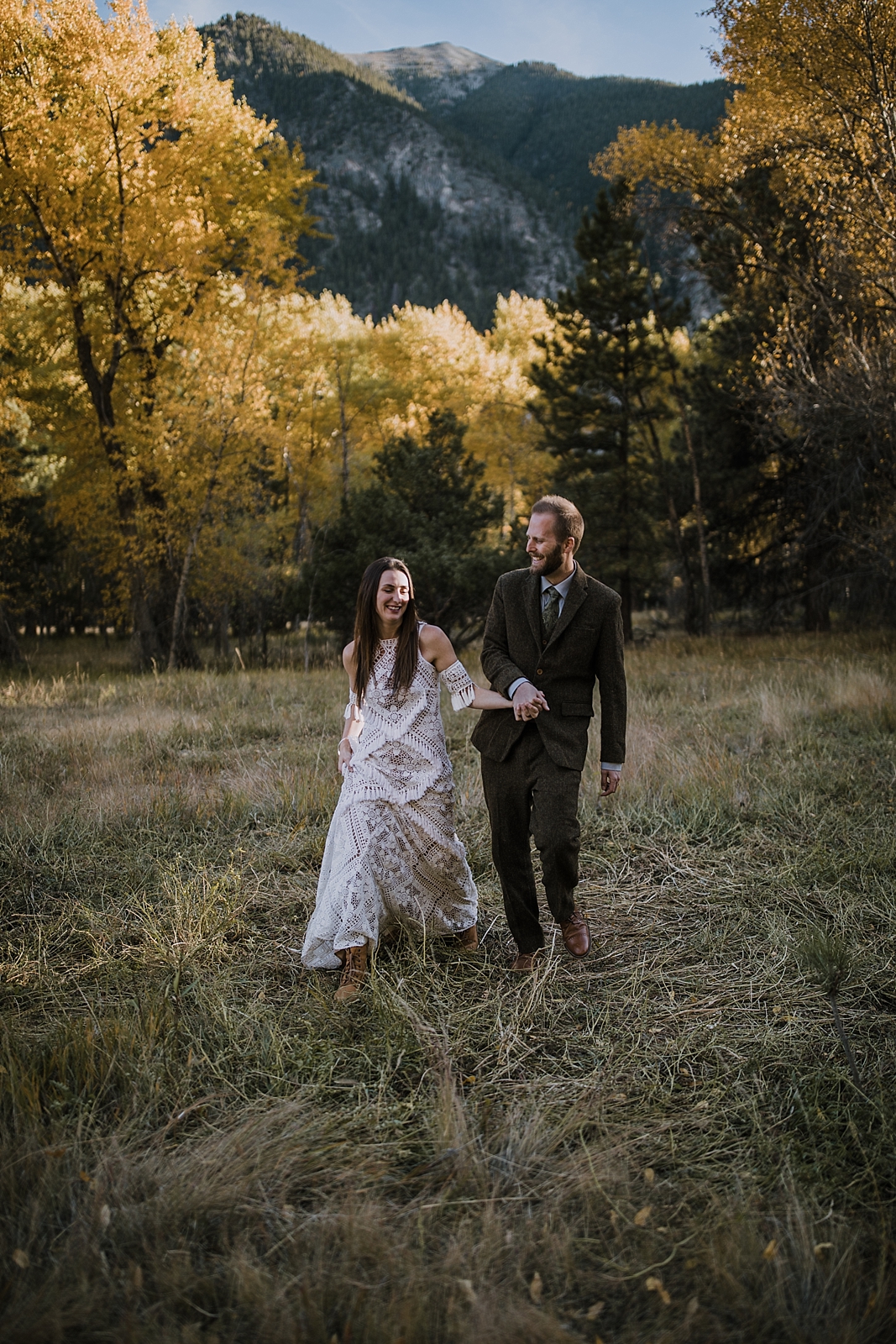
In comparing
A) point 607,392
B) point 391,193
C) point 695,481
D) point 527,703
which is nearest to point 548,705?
point 527,703

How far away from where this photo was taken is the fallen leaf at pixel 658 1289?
1938 mm

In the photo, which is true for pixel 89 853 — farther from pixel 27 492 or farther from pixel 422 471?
pixel 27 492

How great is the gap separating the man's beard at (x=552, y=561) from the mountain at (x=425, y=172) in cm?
8105

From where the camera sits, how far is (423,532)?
1549cm

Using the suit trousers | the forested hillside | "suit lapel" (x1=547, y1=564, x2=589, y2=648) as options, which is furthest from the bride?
the forested hillside

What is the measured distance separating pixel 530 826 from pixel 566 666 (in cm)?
73

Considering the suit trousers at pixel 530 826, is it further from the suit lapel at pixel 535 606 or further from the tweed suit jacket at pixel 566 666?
the suit lapel at pixel 535 606

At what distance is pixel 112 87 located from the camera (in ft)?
44.2

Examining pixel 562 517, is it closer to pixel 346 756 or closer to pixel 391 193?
pixel 346 756

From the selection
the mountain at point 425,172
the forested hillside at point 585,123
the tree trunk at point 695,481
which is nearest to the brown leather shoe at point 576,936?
the tree trunk at point 695,481

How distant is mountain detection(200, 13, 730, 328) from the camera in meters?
95.9

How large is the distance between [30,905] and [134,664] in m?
12.9

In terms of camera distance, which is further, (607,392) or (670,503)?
(607,392)

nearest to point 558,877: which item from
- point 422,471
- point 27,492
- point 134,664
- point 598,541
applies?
point 422,471
